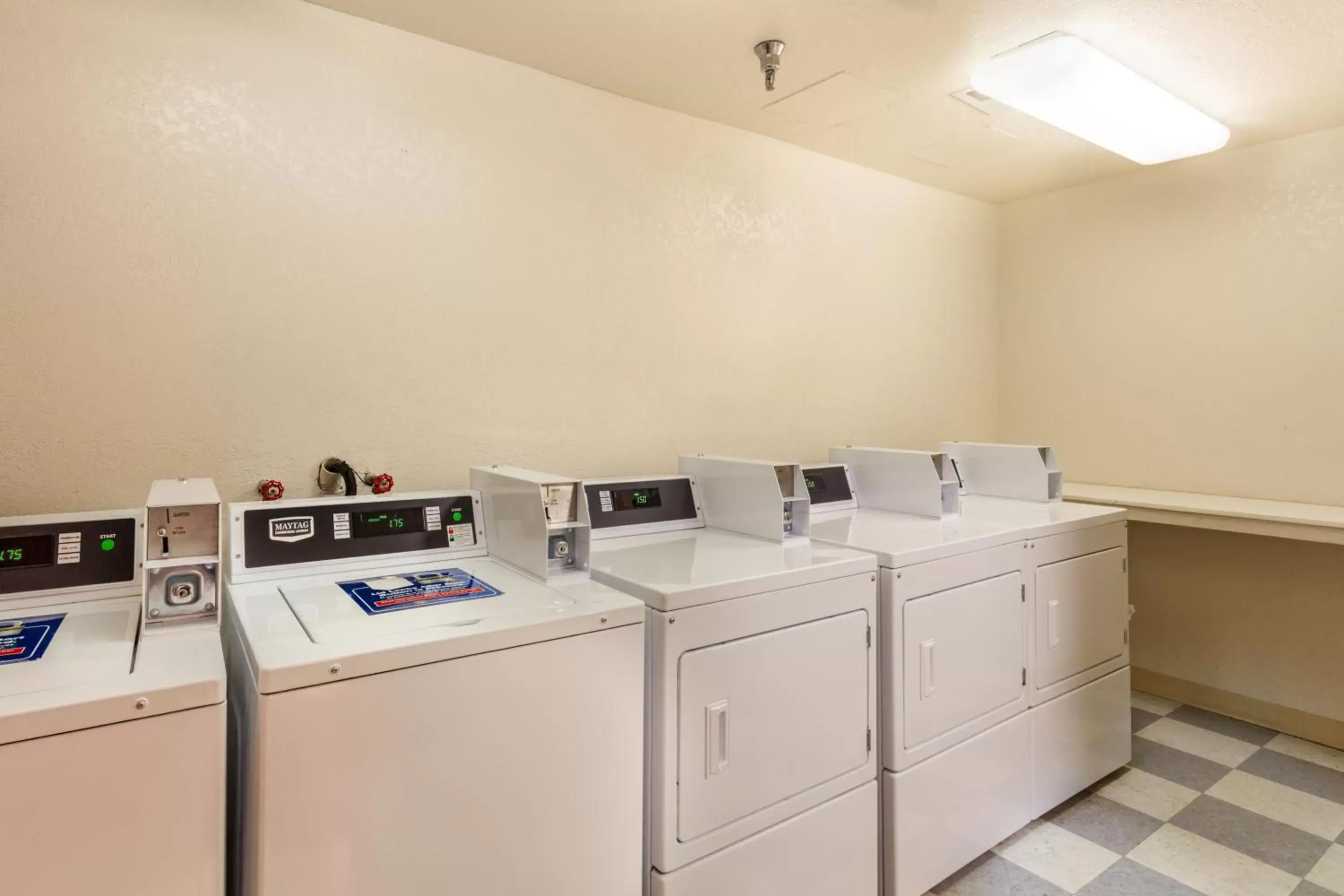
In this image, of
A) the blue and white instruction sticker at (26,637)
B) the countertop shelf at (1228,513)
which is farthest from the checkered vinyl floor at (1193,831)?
the blue and white instruction sticker at (26,637)

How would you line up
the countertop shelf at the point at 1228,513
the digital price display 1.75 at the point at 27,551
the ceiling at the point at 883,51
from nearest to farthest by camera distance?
the digital price display 1.75 at the point at 27,551 < the ceiling at the point at 883,51 < the countertop shelf at the point at 1228,513

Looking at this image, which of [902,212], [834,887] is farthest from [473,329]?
[902,212]

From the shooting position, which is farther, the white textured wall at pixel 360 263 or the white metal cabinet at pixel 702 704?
the white textured wall at pixel 360 263

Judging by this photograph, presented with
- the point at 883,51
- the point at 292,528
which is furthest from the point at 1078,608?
the point at 292,528

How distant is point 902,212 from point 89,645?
3341mm

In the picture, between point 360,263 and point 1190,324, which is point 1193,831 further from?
point 360,263

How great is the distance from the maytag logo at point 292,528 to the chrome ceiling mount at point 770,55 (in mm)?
1788

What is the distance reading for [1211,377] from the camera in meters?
3.13

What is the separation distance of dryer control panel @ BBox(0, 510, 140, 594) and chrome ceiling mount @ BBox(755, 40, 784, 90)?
6.62ft

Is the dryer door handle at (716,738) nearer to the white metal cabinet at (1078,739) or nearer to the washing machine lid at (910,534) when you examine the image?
the washing machine lid at (910,534)

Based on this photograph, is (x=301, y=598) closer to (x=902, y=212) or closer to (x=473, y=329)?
(x=473, y=329)

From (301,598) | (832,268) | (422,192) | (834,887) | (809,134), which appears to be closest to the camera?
(301,598)

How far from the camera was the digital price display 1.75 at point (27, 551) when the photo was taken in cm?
142

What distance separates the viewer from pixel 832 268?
3.10 meters
